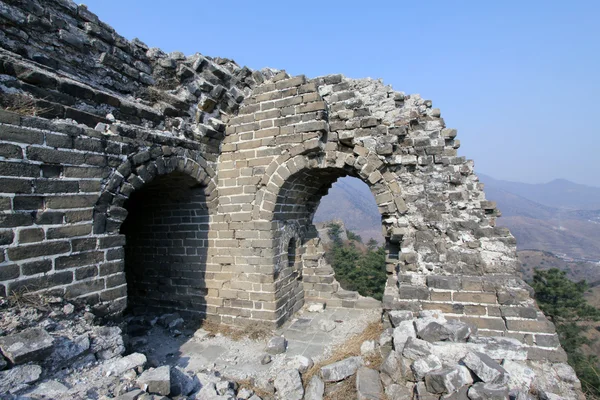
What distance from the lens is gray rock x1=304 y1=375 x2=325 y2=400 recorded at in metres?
3.63

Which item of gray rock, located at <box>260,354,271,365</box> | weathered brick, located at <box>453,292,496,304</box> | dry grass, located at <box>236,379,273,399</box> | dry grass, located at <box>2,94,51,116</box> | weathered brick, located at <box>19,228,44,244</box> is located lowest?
dry grass, located at <box>236,379,273,399</box>

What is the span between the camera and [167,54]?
5.39m

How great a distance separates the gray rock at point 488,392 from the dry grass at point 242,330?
3201 millimetres

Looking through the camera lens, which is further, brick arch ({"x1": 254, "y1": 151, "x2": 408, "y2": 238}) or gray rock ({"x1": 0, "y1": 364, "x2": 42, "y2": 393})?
brick arch ({"x1": 254, "y1": 151, "x2": 408, "y2": 238})

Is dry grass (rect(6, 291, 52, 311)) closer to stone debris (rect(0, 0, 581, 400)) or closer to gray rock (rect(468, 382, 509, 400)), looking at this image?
stone debris (rect(0, 0, 581, 400))

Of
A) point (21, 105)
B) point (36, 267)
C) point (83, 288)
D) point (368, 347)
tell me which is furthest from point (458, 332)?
point (21, 105)

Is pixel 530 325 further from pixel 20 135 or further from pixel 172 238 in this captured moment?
pixel 20 135

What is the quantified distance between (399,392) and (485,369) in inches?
33.6

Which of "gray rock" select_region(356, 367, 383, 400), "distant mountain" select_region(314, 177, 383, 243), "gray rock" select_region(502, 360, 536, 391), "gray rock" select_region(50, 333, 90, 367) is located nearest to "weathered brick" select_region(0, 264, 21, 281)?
"gray rock" select_region(50, 333, 90, 367)

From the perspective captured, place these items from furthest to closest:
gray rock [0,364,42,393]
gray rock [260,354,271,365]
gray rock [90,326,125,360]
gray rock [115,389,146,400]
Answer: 1. gray rock [260,354,271,365]
2. gray rock [90,326,125,360]
3. gray rock [115,389,146,400]
4. gray rock [0,364,42,393]

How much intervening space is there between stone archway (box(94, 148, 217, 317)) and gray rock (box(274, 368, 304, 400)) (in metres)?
2.41

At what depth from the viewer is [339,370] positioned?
3824 mm

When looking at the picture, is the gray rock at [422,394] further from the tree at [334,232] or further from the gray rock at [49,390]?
the tree at [334,232]

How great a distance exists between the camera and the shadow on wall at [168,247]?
19.1 feet
